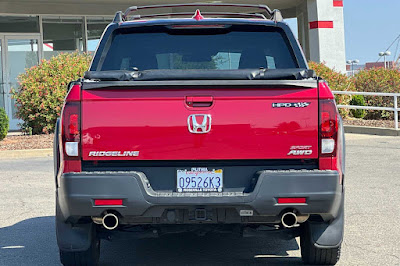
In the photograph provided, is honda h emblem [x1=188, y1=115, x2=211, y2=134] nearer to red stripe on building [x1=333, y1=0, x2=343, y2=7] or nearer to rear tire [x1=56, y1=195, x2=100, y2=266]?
rear tire [x1=56, y1=195, x2=100, y2=266]

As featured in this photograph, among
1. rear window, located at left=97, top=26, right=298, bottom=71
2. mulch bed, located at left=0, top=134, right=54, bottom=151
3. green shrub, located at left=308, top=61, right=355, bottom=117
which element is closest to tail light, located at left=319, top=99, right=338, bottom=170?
rear window, located at left=97, top=26, right=298, bottom=71

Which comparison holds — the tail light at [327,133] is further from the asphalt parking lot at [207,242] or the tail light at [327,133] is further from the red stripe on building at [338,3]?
the red stripe on building at [338,3]

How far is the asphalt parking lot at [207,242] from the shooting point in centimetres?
640

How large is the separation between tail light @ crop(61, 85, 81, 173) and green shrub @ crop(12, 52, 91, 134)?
13190mm

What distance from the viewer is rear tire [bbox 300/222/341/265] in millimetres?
5812

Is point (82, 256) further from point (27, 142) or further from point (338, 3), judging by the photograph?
point (338, 3)

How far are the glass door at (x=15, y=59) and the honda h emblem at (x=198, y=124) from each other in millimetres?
19627

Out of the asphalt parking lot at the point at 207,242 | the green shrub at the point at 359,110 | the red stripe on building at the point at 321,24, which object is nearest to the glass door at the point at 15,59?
the red stripe on building at the point at 321,24

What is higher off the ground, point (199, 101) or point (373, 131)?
point (199, 101)

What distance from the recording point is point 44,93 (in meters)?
18.4

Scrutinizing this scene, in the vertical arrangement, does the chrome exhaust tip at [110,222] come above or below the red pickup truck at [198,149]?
below

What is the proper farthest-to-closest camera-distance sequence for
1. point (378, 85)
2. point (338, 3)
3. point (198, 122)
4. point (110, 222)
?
point (338, 3), point (378, 85), point (110, 222), point (198, 122)

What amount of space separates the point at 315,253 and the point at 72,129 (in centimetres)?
211

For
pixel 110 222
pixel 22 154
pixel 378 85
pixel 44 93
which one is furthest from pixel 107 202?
pixel 378 85
